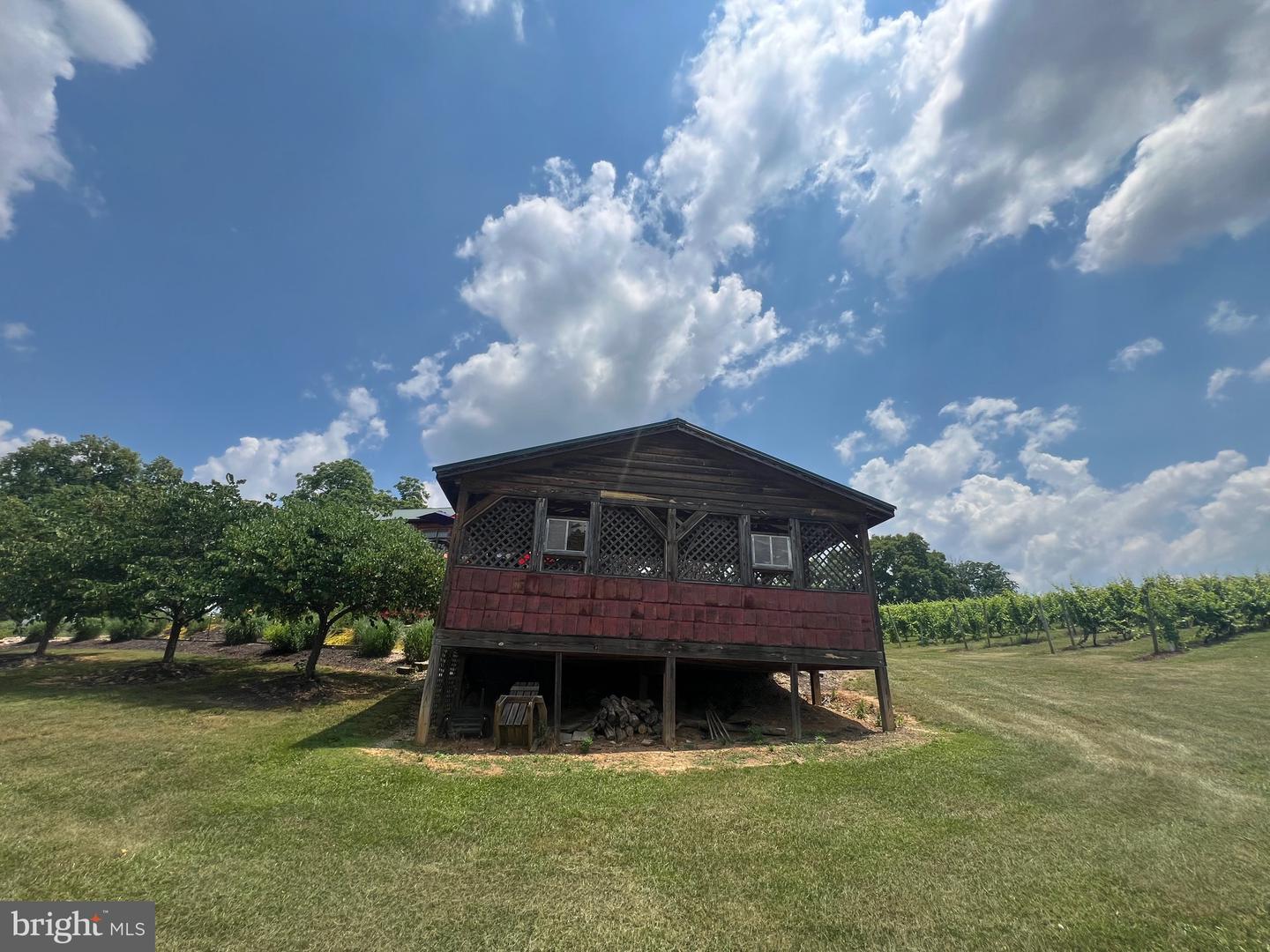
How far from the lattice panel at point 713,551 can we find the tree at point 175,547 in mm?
12838

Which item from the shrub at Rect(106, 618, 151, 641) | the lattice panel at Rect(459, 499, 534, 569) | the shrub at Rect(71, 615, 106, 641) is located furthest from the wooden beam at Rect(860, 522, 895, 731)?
the shrub at Rect(71, 615, 106, 641)

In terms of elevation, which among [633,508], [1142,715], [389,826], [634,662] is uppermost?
[633,508]

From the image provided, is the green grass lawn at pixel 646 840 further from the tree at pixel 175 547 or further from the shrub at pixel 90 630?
the shrub at pixel 90 630

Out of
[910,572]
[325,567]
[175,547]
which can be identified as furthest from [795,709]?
[910,572]

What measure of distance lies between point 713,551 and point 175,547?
58.8ft

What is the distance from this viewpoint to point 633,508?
13.1 meters

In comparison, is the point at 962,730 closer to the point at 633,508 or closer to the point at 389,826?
the point at 633,508

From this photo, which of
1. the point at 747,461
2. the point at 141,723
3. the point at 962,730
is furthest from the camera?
the point at 747,461

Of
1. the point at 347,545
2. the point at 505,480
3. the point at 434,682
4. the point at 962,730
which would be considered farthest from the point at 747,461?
the point at 347,545

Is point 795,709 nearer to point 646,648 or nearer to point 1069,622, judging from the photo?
point 646,648

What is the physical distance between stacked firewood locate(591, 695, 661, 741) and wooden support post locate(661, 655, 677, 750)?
0.60 m

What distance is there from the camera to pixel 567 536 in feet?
41.8

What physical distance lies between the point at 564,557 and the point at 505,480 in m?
2.29

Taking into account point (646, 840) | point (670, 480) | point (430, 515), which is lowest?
point (646, 840)
